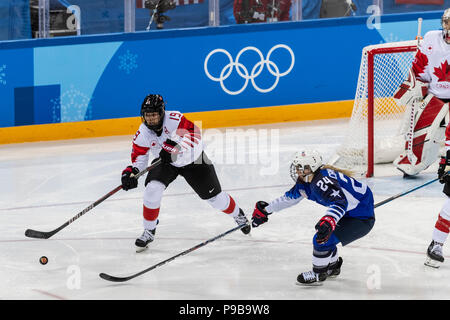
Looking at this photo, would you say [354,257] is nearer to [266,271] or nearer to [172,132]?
[266,271]

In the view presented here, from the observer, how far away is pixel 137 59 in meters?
9.83

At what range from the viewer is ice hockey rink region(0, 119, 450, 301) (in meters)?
5.26

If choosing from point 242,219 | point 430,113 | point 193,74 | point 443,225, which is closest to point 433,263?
point 443,225

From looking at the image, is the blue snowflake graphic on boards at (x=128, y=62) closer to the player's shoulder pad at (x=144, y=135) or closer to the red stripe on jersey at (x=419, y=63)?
the red stripe on jersey at (x=419, y=63)

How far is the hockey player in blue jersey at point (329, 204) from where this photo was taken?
504cm

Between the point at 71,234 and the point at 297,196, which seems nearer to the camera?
the point at 297,196

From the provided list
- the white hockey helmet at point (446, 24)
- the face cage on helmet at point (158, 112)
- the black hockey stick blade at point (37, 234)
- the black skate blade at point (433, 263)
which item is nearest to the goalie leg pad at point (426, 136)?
the white hockey helmet at point (446, 24)

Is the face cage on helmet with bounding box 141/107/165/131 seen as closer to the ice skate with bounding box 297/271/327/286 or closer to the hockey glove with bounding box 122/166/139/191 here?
the hockey glove with bounding box 122/166/139/191

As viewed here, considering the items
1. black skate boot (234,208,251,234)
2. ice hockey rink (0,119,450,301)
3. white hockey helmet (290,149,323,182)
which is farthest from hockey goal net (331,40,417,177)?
white hockey helmet (290,149,323,182)

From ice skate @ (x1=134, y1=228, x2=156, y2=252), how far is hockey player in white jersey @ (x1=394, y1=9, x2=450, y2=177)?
2490 millimetres

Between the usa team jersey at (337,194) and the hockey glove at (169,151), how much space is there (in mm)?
920

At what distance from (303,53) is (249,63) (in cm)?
65
